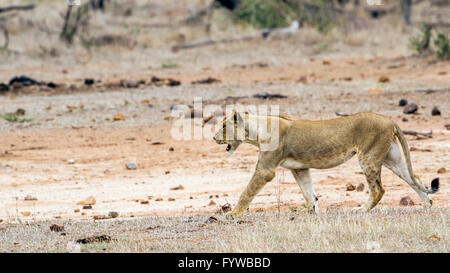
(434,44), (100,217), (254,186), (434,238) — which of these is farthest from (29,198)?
(434,44)

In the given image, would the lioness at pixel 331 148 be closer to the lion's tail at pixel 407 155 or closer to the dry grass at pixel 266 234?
the lion's tail at pixel 407 155

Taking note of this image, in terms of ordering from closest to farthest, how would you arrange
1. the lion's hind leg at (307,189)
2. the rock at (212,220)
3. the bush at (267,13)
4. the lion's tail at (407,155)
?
the rock at (212,220)
the lion's tail at (407,155)
the lion's hind leg at (307,189)
the bush at (267,13)

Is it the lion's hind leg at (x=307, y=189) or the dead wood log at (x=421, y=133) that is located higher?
the lion's hind leg at (x=307, y=189)

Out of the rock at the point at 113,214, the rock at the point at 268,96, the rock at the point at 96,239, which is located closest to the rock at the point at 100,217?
the rock at the point at 113,214

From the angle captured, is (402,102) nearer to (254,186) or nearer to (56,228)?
(254,186)

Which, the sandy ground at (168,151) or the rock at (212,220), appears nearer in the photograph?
the rock at (212,220)

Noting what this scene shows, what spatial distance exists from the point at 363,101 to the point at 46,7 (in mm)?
19048

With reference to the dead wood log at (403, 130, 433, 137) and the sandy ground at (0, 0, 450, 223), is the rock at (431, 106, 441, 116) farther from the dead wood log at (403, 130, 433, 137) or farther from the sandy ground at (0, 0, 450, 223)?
the dead wood log at (403, 130, 433, 137)

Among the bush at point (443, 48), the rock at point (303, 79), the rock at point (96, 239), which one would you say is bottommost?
the rock at point (303, 79)

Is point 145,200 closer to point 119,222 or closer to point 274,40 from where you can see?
point 119,222

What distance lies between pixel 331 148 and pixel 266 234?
4.49 feet

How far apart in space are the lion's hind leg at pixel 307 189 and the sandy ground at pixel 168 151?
Result: 105cm

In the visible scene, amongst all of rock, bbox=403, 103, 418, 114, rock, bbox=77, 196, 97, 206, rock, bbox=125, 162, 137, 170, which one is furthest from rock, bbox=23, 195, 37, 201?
rock, bbox=403, 103, 418, 114

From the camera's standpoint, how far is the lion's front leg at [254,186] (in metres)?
7.32
